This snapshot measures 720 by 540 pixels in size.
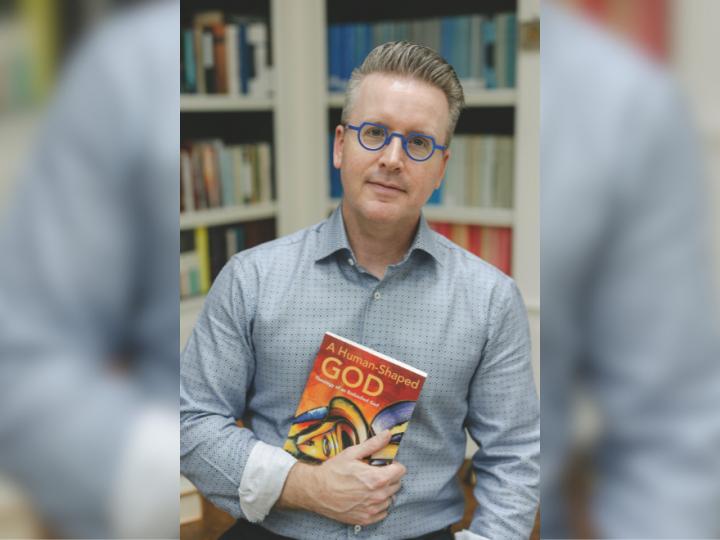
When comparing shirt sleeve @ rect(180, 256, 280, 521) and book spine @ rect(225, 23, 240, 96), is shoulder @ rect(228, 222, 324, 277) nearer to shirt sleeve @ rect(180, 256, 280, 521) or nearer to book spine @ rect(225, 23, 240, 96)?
shirt sleeve @ rect(180, 256, 280, 521)

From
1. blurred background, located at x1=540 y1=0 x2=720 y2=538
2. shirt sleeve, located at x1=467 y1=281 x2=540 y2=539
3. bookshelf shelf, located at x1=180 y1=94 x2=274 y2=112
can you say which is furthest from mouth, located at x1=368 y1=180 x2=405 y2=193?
bookshelf shelf, located at x1=180 y1=94 x2=274 y2=112

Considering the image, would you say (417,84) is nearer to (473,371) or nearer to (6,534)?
(473,371)

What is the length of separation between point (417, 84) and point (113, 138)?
59cm

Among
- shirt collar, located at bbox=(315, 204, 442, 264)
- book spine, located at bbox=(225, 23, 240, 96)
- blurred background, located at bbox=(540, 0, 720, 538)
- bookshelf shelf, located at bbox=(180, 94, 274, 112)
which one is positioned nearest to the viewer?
blurred background, located at bbox=(540, 0, 720, 538)

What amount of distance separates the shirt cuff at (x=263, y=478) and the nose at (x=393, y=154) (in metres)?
0.36

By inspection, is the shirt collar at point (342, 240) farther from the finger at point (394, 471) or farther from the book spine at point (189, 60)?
the book spine at point (189, 60)

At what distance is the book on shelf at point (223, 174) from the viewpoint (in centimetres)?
201

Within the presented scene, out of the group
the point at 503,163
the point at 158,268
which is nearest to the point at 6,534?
the point at 158,268

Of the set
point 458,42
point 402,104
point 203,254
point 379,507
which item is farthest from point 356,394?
point 458,42

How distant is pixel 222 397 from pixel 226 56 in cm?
138

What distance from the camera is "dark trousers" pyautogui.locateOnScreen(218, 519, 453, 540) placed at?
95 centimetres

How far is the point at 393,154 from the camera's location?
79 cm

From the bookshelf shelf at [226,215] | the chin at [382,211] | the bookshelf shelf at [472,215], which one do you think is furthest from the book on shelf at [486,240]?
the chin at [382,211]

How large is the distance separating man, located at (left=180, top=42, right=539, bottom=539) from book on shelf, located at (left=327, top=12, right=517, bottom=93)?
3.89 feet
